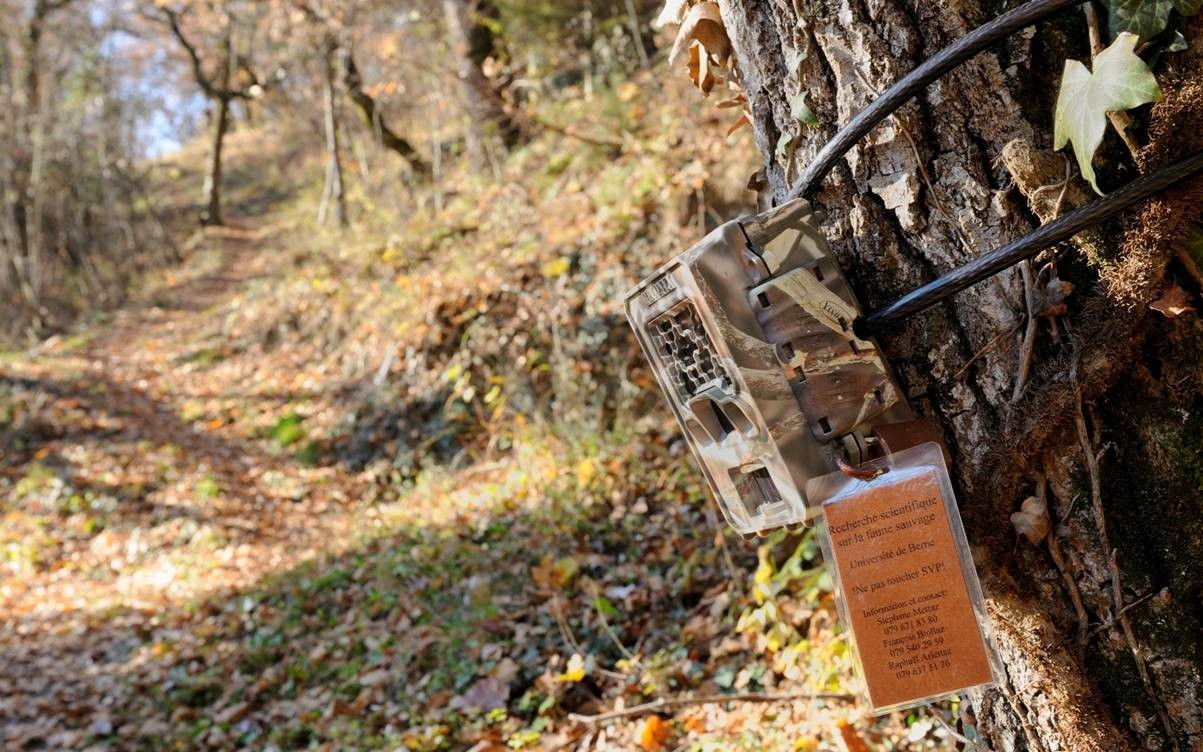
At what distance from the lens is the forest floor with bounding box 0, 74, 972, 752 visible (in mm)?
3301

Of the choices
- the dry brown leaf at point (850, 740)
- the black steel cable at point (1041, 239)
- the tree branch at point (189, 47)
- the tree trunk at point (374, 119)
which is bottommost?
the dry brown leaf at point (850, 740)

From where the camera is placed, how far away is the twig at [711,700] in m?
2.64

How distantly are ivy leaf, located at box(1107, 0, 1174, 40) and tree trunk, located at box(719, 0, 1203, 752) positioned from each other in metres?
0.05

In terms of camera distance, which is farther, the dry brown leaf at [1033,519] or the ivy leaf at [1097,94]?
the dry brown leaf at [1033,519]

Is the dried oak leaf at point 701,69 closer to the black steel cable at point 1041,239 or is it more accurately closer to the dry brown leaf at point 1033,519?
the black steel cable at point 1041,239

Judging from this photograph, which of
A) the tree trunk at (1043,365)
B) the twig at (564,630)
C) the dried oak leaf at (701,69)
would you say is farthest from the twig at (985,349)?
the twig at (564,630)

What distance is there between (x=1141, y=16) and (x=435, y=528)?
16.4 feet

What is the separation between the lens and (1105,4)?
1066 millimetres

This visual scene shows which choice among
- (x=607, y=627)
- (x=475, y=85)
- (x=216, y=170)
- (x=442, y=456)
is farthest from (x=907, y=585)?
(x=216, y=170)

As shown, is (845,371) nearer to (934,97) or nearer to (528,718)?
(934,97)

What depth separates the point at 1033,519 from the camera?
46.5 inches

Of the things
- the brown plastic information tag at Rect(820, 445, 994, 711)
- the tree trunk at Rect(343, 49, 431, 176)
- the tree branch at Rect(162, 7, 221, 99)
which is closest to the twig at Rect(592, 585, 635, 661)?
the brown plastic information tag at Rect(820, 445, 994, 711)

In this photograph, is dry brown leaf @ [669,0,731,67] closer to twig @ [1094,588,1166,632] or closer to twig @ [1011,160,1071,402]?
twig @ [1011,160,1071,402]

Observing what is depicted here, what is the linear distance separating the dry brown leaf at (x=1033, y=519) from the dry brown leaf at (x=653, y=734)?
1895 millimetres
